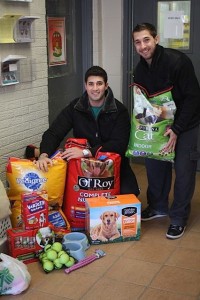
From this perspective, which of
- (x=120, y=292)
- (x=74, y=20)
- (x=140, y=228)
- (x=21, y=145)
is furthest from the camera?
(x=74, y=20)

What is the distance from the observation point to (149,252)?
115 inches

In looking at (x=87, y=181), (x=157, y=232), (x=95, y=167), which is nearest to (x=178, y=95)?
(x=95, y=167)

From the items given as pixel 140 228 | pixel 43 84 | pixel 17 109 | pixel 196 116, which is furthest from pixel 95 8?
pixel 140 228


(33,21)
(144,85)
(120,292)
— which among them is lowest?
(120,292)

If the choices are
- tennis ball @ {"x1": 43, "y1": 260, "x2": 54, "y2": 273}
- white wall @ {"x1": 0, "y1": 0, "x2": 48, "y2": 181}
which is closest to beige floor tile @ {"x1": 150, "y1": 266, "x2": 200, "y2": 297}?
tennis ball @ {"x1": 43, "y1": 260, "x2": 54, "y2": 273}

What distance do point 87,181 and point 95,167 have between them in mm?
110

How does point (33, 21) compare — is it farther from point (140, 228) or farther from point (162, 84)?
point (140, 228)

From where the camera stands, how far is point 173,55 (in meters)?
2.93

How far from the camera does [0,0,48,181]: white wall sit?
3.17 meters

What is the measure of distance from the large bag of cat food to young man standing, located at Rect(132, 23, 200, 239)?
385 millimetres

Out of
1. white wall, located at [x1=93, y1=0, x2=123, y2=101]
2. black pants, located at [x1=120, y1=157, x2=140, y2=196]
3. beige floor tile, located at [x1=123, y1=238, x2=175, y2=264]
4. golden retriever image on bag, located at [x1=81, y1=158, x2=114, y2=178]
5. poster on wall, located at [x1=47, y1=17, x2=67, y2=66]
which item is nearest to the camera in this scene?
beige floor tile, located at [x1=123, y1=238, x2=175, y2=264]

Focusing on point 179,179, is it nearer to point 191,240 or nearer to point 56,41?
point 191,240

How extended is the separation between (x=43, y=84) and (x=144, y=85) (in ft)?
2.89

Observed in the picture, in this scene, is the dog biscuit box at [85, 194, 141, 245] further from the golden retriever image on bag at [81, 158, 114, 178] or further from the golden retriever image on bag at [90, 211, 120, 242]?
the golden retriever image on bag at [81, 158, 114, 178]
